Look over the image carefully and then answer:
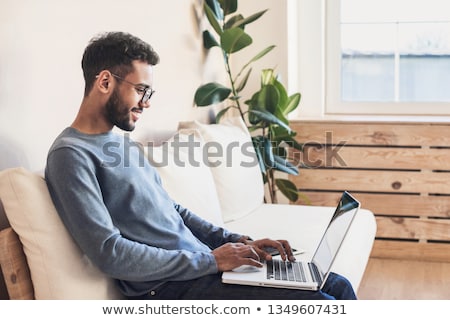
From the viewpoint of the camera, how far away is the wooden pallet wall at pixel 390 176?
3.32 meters

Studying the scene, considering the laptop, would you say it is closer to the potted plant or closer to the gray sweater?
the gray sweater

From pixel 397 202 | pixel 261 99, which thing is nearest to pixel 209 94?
pixel 261 99

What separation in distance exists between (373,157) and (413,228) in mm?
396

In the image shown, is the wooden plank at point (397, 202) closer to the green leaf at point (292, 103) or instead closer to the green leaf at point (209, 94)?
the green leaf at point (292, 103)

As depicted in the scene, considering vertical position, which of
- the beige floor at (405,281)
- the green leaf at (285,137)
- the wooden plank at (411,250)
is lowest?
the beige floor at (405,281)

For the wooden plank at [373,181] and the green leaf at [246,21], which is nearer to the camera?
the green leaf at [246,21]

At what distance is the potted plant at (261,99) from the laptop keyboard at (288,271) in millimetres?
1193

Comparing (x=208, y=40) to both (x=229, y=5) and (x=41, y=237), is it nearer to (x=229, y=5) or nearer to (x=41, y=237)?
(x=229, y=5)

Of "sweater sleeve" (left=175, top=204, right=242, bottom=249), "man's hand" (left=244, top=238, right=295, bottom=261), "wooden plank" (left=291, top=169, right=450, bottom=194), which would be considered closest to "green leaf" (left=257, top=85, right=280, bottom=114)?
"wooden plank" (left=291, top=169, right=450, bottom=194)

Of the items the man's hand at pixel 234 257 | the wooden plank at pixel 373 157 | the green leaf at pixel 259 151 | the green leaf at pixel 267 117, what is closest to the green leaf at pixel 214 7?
the green leaf at pixel 267 117

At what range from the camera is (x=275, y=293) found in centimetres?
172

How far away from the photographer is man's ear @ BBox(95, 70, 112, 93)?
1.76 m

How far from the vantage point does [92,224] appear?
5.22 ft

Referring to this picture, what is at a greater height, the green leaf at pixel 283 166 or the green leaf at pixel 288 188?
the green leaf at pixel 283 166
